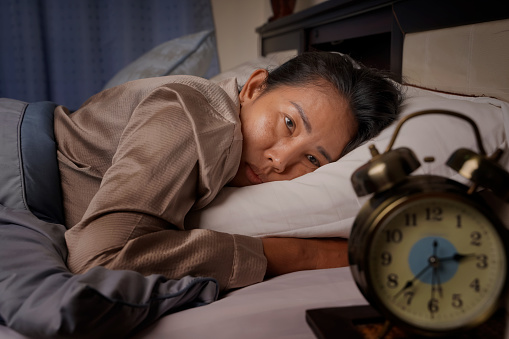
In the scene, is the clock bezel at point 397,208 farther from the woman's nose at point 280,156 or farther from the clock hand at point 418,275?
the woman's nose at point 280,156

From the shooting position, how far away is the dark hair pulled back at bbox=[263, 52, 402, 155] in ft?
3.71

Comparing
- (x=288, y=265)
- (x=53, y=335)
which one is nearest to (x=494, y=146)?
(x=288, y=265)

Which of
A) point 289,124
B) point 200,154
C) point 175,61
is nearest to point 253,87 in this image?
point 289,124

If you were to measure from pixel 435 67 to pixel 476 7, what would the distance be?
0.21 m

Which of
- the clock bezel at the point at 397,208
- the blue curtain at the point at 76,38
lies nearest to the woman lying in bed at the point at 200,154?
the clock bezel at the point at 397,208

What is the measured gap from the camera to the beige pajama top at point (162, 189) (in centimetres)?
77

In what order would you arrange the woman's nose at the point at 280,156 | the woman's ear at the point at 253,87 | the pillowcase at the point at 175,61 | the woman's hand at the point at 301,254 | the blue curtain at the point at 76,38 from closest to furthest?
1. the woman's hand at the point at 301,254
2. the woman's nose at the point at 280,156
3. the woman's ear at the point at 253,87
4. the pillowcase at the point at 175,61
5. the blue curtain at the point at 76,38

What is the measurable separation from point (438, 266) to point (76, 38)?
298 cm

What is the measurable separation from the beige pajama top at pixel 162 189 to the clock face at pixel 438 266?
360 millimetres

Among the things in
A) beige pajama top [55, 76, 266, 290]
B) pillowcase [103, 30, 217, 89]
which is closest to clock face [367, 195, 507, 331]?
beige pajama top [55, 76, 266, 290]

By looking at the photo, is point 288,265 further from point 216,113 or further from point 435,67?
point 435,67

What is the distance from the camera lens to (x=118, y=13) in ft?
9.95

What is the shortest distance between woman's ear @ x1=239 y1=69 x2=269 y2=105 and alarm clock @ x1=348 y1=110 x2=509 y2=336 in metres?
Answer: 0.79

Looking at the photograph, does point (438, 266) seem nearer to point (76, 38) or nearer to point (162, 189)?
point (162, 189)
